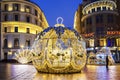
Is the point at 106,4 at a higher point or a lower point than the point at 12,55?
higher

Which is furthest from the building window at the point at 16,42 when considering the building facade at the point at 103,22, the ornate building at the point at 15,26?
the building facade at the point at 103,22

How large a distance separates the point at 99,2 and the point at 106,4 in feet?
6.44

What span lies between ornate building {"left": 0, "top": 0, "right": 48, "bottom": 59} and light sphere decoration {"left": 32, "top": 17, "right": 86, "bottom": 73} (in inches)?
1571

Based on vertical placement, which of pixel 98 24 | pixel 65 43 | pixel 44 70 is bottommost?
pixel 44 70

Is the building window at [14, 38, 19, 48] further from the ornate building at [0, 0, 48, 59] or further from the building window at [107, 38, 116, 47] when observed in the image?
the building window at [107, 38, 116, 47]

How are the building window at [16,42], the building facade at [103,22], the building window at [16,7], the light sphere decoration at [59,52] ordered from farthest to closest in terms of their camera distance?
the building facade at [103,22]
the building window at [16,7]
the building window at [16,42]
the light sphere decoration at [59,52]

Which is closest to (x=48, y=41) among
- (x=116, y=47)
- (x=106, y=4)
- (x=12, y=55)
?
(x=12, y=55)

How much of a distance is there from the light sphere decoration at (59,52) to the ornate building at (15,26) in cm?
3991

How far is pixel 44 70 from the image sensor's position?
16.7 m

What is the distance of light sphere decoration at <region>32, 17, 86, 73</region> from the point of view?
1623cm

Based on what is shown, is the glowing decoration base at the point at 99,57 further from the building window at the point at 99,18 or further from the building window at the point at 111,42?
the building window at the point at 99,18

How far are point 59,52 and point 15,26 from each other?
42.7m

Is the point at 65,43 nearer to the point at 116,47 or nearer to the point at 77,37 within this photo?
the point at 77,37

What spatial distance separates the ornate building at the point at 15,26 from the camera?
56.2m
